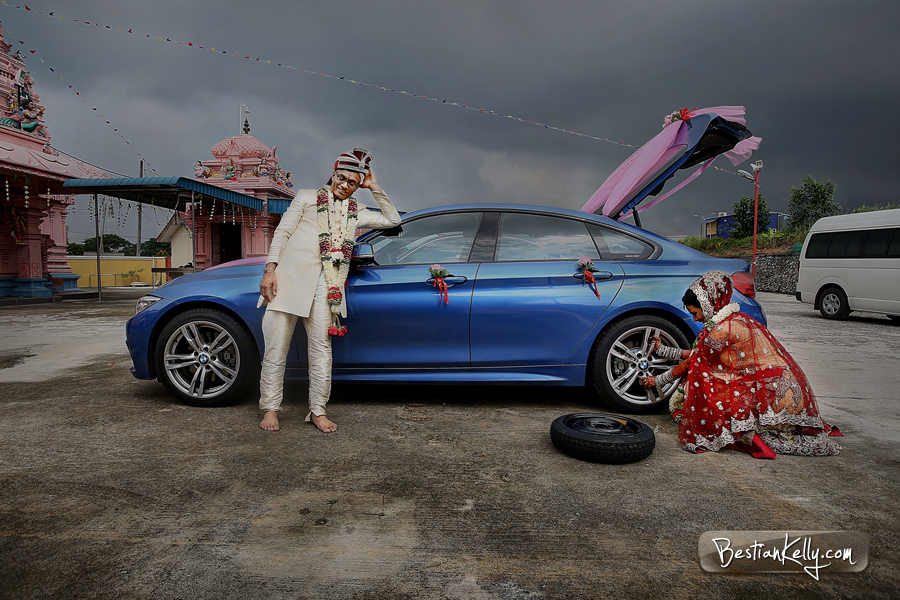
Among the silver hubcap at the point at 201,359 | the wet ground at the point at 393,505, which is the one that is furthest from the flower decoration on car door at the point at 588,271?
the silver hubcap at the point at 201,359

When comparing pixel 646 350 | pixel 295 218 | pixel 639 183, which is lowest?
pixel 646 350

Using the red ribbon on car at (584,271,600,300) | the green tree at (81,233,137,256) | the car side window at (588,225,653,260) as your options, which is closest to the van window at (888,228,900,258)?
the car side window at (588,225,653,260)

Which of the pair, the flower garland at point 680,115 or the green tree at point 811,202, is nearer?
the flower garland at point 680,115

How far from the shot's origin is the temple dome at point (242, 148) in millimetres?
24188

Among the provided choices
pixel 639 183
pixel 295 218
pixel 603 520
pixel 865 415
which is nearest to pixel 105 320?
pixel 295 218

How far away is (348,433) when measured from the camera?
3.13m

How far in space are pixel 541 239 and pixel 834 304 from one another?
1050 centimetres

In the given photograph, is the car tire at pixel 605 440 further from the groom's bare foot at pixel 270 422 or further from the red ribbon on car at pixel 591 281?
the groom's bare foot at pixel 270 422

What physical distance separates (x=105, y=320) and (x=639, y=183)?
414 inches

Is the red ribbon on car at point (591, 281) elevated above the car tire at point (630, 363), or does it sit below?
above

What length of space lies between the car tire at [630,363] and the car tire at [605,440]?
1.96 ft

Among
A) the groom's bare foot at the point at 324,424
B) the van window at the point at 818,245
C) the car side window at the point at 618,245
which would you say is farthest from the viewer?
the van window at the point at 818,245

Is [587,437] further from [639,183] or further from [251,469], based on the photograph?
[639,183]
